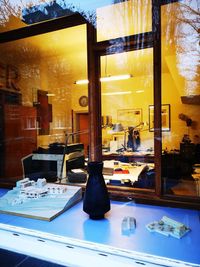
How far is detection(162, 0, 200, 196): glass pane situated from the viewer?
1.67m

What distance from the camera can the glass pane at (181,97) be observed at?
1.67m

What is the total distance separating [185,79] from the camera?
410 centimetres

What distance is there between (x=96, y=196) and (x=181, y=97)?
417 centimetres

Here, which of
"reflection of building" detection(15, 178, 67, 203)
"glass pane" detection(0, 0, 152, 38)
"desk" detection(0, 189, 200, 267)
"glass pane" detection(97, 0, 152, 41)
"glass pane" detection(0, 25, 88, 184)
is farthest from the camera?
"glass pane" detection(0, 25, 88, 184)

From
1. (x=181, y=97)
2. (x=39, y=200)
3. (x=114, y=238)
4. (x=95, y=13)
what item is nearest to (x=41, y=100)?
(x=181, y=97)

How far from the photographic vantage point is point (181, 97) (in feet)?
15.5

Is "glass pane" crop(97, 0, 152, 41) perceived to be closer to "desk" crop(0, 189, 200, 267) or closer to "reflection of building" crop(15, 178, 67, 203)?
"reflection of building" crop(15, 178, 67, 203)

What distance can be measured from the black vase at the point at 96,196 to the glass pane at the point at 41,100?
806 mm

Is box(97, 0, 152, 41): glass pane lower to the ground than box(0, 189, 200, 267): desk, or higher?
higher

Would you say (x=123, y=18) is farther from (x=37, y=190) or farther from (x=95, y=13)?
(x=37, y=190)

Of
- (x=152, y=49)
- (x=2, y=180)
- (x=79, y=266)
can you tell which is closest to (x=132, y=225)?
(x=79, y=266)

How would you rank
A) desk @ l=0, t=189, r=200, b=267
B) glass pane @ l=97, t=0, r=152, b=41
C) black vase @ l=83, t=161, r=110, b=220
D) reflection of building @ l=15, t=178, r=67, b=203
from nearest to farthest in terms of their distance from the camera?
desk @ l=0, t=189, r=200, b=267, black vase @ l=83, t=161, r=110, b=220, reflection of building @ l=15, t=178, r=67, b=203, glass pane @ l=97, t=0, r=152, b=41

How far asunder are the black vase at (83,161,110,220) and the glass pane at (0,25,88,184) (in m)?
0.81

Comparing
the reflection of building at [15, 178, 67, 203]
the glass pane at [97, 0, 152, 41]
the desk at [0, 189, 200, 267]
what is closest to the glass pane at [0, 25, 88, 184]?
the glass pane at [97, 0, 152, 41]
